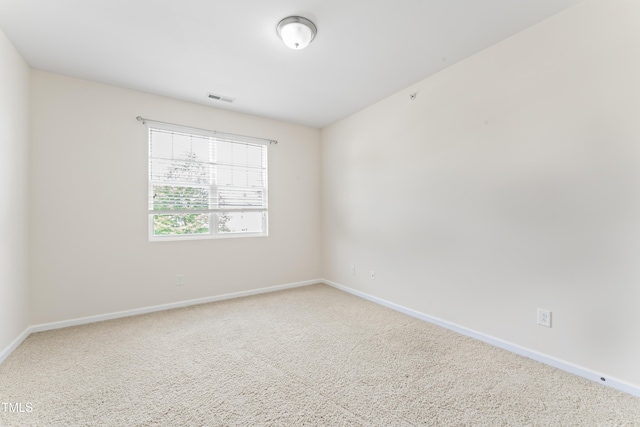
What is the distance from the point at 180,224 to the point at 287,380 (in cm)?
241

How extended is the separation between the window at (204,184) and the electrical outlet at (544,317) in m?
3.21

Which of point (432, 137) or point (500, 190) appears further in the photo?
point (432, 137)

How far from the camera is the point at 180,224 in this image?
3.45 m

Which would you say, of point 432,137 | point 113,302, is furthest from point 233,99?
point 113,302

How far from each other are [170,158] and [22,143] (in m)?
1.22

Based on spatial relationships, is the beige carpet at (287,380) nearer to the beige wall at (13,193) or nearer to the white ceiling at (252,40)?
the beige wall at (13,193)

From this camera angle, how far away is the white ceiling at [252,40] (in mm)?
1905

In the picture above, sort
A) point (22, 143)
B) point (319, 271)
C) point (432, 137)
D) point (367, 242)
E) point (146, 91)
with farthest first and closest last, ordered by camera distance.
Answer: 1. point (319, 271)
2. point (367, 242)
3. point (146, 91)
4. point (432, 137)
5. point (22, 143)

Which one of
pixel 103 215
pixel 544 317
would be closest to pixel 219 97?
pixel 103 215

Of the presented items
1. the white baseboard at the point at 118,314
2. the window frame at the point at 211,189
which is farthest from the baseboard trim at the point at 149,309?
the window frame at the point at 211,189

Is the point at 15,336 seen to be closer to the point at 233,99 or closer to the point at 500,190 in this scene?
the point at 233,99

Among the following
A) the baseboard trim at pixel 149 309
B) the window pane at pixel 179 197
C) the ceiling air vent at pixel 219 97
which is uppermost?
the ceiling air vent at pixel 219 97

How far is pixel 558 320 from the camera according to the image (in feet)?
6.56

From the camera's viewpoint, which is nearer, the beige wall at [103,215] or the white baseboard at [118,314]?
the white baseboard at [118,314]
